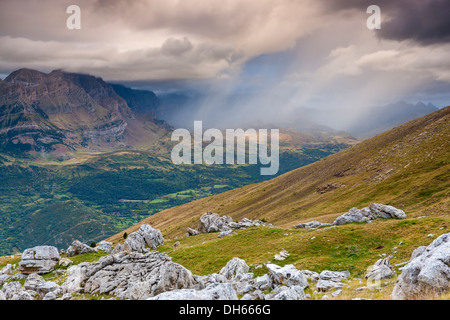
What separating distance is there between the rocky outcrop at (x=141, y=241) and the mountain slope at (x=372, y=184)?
36496 millimetres

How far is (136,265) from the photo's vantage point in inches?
1550

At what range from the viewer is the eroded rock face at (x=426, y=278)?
58.8 feet

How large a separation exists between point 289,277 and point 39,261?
5071cm

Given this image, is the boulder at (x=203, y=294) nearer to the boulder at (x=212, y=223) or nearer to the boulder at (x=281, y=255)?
the boulder at (x=281, y=255)

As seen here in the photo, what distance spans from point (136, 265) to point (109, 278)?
3.75 m

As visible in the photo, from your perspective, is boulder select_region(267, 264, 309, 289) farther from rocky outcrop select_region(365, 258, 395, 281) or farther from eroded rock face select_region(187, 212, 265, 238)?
eroded rock face select_region(187, 212, 265, 238)

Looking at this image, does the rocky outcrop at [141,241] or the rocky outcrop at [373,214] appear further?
the rocky outcrop at [141,241]

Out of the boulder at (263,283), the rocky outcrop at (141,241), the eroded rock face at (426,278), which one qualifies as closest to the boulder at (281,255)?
the boulder at (263,283)

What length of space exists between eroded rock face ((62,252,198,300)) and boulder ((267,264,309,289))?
953cm

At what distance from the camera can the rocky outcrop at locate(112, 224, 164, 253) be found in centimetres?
6494

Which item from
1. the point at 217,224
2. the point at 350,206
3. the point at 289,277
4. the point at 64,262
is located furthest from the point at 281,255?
the point at 350,206

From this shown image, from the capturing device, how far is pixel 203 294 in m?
22.4
